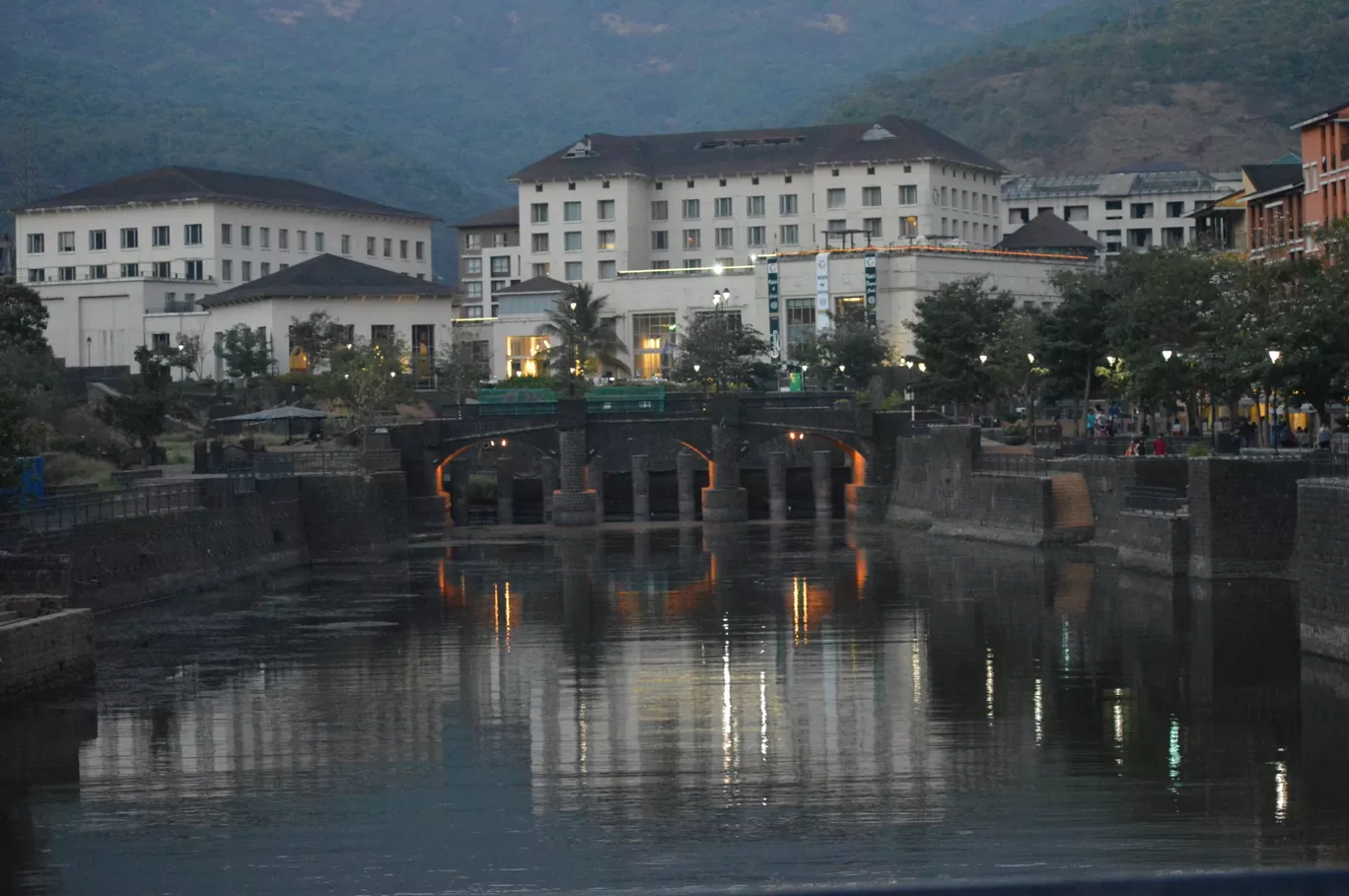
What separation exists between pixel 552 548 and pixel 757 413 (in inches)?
635

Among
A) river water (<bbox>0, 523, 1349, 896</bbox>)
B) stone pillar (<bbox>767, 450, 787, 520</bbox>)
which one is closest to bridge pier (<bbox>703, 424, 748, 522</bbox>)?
stone pillar (<bbox>767, 450, 787, 520</bbox>)

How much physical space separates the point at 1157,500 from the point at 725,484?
33.4m

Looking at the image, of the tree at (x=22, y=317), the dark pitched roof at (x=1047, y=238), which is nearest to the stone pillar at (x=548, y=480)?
the tree at (x=22, y=317)

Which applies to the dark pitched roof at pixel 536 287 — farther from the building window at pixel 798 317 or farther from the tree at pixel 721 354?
the building window at pixel 798 317

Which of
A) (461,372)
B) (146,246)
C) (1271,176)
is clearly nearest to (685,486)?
(1271,176)

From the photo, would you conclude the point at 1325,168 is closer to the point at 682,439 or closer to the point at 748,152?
the point at 682,439

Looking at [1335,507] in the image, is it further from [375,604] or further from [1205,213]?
[1205,213]

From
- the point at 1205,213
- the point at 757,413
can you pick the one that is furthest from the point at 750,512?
the point at 1205,213

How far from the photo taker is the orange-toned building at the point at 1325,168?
76312mm

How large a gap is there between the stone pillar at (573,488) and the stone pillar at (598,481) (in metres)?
0.70

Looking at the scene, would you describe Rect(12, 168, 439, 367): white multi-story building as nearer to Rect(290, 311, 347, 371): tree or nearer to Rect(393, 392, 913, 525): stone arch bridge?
Rect(290, 311, 347, 371): tree

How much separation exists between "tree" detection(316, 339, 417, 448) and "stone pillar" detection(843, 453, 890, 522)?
2276 cm

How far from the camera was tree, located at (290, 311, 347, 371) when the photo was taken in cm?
12044

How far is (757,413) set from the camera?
8588 cm
